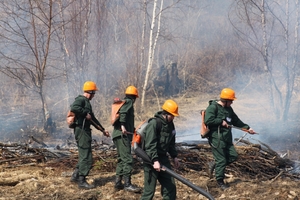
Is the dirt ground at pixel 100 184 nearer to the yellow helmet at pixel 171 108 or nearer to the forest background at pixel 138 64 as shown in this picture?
the yellow helmet at pixel 171 108

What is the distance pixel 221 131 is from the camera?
6328mm

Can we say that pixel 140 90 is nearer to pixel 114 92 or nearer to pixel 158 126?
pixel 114 92

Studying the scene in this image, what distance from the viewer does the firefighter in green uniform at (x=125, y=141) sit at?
619cm

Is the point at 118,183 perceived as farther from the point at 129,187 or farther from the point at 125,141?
the point at 125,141

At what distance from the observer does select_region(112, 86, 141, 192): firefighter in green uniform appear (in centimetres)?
619

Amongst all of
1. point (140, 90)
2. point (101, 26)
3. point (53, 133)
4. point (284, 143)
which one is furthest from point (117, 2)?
point (284, 143)

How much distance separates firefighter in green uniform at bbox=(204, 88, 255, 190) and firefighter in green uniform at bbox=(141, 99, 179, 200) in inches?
58.9

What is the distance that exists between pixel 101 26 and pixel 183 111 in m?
5.51

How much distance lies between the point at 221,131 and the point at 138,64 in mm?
12223

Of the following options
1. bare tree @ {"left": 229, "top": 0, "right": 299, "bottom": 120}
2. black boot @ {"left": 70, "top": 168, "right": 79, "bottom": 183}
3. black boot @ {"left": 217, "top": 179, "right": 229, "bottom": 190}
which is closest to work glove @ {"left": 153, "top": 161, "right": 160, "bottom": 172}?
black boot @ {"left": 217, "top": 179, "right": 229, "bottom": 190}

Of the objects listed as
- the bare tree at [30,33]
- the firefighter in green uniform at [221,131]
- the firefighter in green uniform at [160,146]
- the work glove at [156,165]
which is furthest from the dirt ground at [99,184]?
the bare tree at [30,33]

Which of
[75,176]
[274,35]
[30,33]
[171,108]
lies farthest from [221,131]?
[30,33]

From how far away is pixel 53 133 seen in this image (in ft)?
46.3

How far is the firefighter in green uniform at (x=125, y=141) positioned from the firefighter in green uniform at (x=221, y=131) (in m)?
1.31
